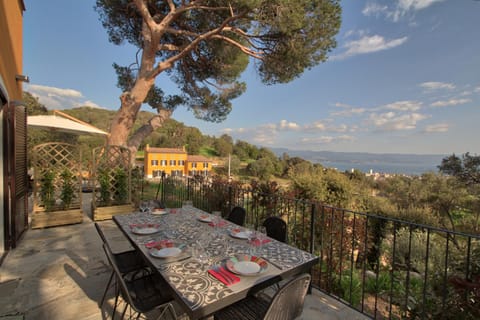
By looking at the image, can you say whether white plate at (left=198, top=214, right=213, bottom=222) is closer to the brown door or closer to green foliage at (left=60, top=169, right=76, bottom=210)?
the brown door

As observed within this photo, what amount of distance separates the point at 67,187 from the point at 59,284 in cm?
288

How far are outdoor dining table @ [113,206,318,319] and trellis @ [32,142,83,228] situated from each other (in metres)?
3.22

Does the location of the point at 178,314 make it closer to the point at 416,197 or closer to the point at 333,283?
the point at 333,283

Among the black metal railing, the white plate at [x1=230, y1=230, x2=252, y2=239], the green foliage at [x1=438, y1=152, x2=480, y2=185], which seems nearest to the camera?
the black metal railing

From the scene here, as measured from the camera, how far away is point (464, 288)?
140cm

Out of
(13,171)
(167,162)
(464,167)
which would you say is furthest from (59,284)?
(167,162)

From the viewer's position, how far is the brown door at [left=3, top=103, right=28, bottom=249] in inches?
125

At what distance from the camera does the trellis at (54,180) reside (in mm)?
4352

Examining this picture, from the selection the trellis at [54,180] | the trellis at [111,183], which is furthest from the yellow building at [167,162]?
the trellis at [54,180]

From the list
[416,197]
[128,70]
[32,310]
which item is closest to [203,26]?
[128,70]

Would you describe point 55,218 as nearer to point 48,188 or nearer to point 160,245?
point 48,188

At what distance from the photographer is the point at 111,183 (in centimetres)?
528

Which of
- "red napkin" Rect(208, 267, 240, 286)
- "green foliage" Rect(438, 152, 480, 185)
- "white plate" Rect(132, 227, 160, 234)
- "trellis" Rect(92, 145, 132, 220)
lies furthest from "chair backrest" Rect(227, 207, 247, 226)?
"green foliage" Rect(438, 152, 480, 185)

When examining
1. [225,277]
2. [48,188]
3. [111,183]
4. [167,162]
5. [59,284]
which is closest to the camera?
[225,277]
